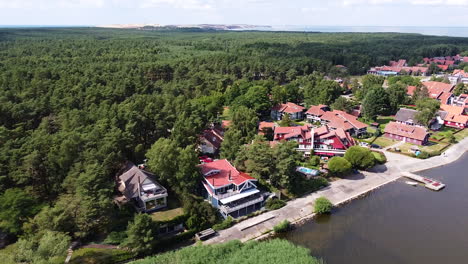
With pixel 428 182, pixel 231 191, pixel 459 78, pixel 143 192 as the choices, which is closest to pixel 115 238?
pixel 143 192

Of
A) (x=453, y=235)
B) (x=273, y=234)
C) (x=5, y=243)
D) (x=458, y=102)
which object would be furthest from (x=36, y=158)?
(x=458, y=102)

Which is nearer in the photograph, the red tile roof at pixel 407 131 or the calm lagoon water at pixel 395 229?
the calm lagoon water at pixel 395 229

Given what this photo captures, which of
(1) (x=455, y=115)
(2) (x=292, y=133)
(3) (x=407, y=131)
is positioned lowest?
(3) (x=407, y=131)

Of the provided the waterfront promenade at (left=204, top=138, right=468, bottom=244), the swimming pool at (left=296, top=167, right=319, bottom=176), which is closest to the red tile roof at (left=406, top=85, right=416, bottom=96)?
the waterfront promenade at (left=204, top=138, right=468, bottom=244)

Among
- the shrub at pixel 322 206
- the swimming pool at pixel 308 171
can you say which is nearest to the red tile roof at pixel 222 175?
the shrub at pixel 322 206

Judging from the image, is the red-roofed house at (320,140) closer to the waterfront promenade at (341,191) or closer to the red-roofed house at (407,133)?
the waterfront promenade at (341,191)

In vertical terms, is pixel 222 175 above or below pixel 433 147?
above

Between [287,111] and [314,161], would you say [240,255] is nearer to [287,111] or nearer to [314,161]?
[314,161]
